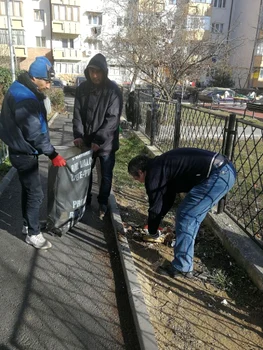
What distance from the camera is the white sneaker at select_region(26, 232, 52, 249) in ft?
10.4

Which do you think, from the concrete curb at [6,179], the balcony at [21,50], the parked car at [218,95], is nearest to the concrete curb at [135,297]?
the concrete curb at [6,179]

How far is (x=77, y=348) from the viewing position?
6.86 feet

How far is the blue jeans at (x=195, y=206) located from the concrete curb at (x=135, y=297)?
17.4 inches

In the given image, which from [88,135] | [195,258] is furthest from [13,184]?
[195,258]

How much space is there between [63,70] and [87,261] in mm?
37478

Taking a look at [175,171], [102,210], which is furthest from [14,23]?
[175,171]

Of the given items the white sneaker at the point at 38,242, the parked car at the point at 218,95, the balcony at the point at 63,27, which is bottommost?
the parked car at the point at 218,95

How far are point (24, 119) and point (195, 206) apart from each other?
1.71m

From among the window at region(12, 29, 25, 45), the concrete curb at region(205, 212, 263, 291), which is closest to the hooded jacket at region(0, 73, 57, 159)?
the concrete curb at region(205, 212, 263, 291)

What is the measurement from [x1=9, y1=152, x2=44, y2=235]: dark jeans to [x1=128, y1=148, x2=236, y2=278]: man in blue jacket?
971 millimetres

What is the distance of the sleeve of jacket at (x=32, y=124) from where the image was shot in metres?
2.64

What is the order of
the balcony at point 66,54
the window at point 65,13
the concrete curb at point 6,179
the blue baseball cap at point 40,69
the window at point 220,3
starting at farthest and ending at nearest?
the window at point 220,3
the balcony at point 66,54
the window at point 65,13
the concrete curb at point 6,179
the blue baseball cap at point 40,69

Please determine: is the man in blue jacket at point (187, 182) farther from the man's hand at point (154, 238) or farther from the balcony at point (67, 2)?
the balcony at point (67, 2)

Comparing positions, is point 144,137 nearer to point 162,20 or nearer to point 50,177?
point 162,20
